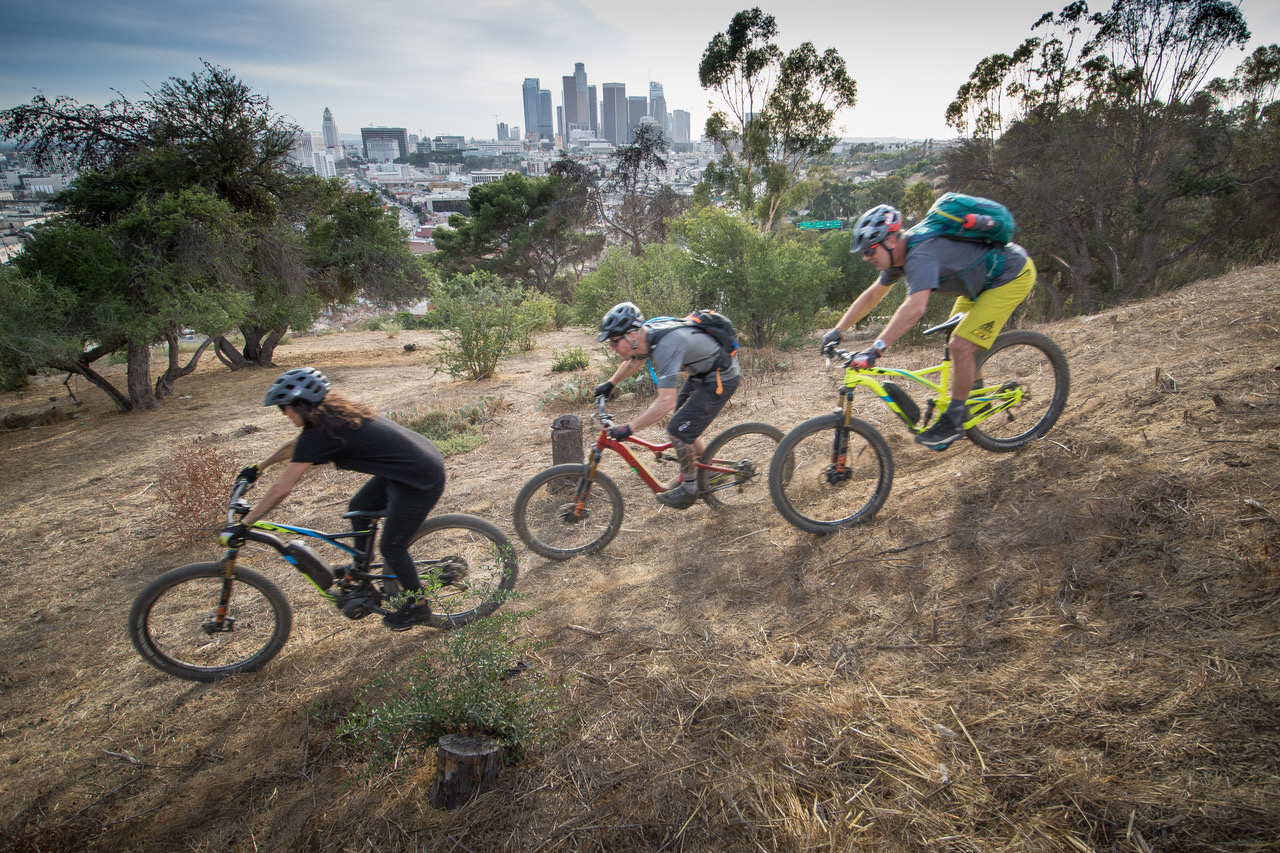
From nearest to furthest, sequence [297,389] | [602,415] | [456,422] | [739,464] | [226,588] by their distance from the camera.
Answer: [297,389] → [226,588] → [602,415] → [739,464] → [456,422]

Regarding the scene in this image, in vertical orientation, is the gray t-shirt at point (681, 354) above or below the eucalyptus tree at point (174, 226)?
below

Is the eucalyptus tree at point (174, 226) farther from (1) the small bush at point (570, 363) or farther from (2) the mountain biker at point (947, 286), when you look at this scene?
(2) the mountain biker at point (947, 286)

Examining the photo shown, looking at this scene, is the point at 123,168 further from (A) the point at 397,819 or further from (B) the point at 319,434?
(A) the point at 397,819

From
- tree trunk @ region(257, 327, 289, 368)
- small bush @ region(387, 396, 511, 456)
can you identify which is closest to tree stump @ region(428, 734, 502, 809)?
small bush @ region(387, 396, 511, 456)

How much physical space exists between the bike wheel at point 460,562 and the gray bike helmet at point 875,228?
304 cm

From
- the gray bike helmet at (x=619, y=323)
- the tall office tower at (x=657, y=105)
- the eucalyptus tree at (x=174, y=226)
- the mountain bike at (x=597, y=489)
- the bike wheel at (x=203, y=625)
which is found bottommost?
the bike wheel at (x=203, y=625)

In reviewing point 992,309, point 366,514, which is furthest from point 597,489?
point 992,309

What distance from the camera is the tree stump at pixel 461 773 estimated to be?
2.57 meters

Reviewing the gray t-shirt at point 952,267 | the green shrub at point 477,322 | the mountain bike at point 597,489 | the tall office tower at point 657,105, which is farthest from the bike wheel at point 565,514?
the tall office tower at point 657,105

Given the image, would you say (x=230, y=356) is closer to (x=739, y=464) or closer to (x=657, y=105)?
(x=739, y=464)

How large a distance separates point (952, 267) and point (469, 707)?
387cm

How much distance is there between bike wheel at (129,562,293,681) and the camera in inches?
144

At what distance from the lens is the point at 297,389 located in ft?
10.7

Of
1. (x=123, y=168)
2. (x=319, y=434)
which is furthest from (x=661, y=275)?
(x=123, y=168)
